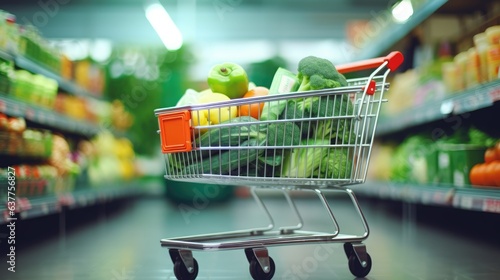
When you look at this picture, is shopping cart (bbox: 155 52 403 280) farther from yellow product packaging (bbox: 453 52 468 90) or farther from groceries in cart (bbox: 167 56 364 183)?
yellow product packaging (bbox: 453 52 468 90)

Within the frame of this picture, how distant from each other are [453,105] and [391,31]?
1.76 m

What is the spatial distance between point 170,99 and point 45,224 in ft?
9.63

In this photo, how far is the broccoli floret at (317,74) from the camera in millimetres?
2270

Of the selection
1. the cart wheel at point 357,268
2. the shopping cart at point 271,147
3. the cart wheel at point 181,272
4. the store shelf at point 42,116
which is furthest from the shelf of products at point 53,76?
the cart wheel at point 357,268

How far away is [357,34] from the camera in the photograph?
7.21 meters

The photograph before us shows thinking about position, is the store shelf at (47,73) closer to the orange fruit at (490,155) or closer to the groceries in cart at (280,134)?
the groceries in cart at (280,134)

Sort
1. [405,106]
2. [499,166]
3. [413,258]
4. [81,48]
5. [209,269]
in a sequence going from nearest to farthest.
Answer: [209,269]
[413,258]
[499,166]
[405,106]
[81,48]

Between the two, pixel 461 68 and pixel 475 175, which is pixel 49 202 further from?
pixel 461 68

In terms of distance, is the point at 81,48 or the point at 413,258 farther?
the point at 81,48

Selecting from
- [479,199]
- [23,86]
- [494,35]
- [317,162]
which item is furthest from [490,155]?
[23,86]

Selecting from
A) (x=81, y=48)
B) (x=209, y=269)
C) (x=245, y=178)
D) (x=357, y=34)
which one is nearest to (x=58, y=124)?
(x=209, y=269)

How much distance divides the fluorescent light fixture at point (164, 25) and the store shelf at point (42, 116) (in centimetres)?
334

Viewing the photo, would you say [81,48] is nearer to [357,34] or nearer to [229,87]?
[357,34]

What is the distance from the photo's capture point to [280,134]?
7.39 ft
